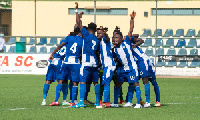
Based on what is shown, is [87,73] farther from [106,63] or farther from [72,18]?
[72,18]

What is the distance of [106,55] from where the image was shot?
10.2 metres

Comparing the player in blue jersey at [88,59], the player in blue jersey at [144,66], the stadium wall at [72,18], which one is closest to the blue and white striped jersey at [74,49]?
the player in blue jersey at [88,59]

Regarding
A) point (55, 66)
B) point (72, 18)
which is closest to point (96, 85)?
point (55, 66)

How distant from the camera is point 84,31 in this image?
10.1m

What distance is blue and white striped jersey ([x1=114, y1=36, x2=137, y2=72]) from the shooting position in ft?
33.4

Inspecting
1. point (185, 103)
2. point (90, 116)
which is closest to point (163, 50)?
point (185, 103)

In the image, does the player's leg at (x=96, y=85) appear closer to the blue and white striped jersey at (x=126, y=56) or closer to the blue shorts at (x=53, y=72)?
the blue and white striped jersey at (x=126, y=56)

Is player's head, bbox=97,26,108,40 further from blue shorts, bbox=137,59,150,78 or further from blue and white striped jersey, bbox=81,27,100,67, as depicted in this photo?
blue shorts, bbox=137,59,150,78

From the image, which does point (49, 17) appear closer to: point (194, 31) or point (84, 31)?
point (194, 31)

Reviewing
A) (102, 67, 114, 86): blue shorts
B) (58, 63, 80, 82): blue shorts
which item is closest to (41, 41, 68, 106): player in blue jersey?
(58, 63, 80, 82): blue shorts

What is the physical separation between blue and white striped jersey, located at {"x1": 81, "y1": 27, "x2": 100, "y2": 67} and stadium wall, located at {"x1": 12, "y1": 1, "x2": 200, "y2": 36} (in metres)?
16.2

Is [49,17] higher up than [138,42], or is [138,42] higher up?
[49,17]

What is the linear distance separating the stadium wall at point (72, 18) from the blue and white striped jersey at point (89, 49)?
53.2ft

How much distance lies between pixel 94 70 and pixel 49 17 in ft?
59.3
